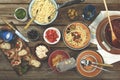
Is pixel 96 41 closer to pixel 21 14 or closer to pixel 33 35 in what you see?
pixel 33 35

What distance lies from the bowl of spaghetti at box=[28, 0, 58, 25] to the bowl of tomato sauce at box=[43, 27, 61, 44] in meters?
0.05

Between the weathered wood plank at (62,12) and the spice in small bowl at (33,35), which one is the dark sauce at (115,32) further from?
the spice in small bowl at (33,35)

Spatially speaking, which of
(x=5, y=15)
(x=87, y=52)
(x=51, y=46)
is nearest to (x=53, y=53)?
(x=51, y=46)

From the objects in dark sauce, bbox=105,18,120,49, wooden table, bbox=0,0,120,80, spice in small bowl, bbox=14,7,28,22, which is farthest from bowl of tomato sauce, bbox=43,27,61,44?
dark sauce, bbox=105,18,120,49

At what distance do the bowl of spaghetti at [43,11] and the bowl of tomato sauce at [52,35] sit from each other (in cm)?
5

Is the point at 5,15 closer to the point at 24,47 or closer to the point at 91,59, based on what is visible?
the point at 24,47

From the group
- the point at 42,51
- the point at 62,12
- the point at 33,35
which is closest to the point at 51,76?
the point at 42,51

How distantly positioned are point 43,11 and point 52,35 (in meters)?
0.17

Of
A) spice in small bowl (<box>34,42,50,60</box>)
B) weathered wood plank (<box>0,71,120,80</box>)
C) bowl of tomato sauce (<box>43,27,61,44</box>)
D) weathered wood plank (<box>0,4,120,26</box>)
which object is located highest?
weathered wood plank (<box>0,4,120,26</box>)

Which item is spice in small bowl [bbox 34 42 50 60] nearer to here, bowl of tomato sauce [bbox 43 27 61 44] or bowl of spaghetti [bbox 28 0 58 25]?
bowl of tomato sauce [bbox 43 27 61 44]

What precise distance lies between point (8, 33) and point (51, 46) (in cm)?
29

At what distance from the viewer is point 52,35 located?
2.72 metres

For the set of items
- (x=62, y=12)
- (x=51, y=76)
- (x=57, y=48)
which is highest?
(x=62, y=12)

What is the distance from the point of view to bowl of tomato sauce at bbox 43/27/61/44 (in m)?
2.72
